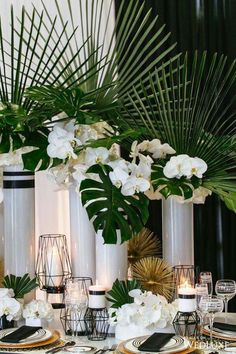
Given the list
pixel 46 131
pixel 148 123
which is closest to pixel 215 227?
pixel 148 123

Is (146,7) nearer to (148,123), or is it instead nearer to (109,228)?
(148,123)

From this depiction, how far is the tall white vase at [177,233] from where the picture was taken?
263 centimetres

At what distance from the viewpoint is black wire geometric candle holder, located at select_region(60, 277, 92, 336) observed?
7.79ft

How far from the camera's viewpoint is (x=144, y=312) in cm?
229

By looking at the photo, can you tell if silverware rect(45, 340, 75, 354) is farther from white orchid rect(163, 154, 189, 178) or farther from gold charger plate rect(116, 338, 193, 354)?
white orchid rect(163, 154, 189, 178)

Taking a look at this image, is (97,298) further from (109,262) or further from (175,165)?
(175,165)

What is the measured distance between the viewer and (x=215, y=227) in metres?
3.99

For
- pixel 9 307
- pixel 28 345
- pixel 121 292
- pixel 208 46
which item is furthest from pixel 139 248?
pixel 208 46

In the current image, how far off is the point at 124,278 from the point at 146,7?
1891 millimetres

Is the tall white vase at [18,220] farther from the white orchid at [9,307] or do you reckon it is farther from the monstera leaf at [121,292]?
the monstera leaf at [121,292]

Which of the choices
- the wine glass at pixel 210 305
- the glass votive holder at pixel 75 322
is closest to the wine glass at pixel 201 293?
the wine glass at pixel 210 305

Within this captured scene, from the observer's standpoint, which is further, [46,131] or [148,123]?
[148,123]

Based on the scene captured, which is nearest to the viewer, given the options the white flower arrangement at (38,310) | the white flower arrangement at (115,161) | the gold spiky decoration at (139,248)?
the white flower arrangement at (115,161)

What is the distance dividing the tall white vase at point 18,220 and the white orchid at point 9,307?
0.48 feet
